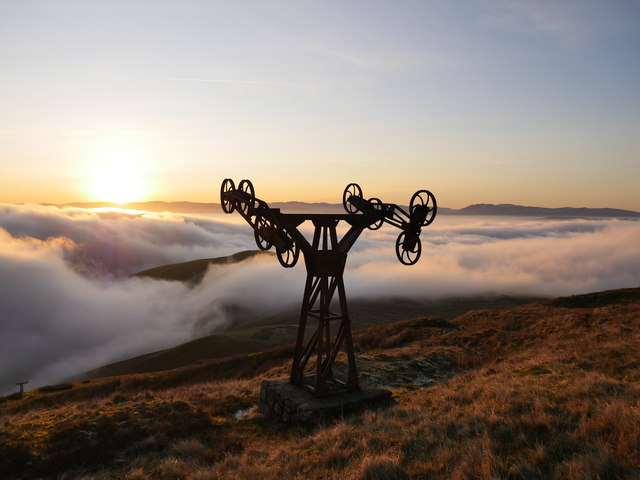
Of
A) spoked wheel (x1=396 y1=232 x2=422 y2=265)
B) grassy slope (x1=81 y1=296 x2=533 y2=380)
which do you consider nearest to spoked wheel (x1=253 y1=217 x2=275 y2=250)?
spoked wheel (x1=396 y1=232 x2=422 y2=265)

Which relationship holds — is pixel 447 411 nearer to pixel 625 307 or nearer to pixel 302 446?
pixel 302 446

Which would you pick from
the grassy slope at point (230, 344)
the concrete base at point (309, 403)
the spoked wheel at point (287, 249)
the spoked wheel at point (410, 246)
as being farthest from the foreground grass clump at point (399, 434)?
the grassy slope at point (230, 344)

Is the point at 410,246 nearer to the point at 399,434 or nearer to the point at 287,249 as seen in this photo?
the point at 287,249

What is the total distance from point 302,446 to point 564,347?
14.7 meters

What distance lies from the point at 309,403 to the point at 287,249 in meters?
4.42

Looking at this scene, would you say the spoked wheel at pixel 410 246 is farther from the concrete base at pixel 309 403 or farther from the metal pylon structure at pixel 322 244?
the concrete base at pixel 309 403

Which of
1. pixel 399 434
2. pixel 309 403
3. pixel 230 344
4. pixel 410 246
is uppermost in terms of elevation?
pixel 410 246

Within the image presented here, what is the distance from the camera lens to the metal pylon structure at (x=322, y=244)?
450 inches

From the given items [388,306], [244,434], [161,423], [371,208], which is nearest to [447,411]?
[244,434]

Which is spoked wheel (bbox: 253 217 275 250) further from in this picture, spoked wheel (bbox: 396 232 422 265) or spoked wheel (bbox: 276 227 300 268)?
spoked wheel (bbox: 396 232 422 265)

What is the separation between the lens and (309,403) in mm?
11016

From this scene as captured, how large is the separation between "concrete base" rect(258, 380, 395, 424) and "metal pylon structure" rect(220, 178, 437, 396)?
33cm

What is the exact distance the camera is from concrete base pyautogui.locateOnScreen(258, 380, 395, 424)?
420 inches

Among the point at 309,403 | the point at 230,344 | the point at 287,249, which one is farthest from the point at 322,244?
the point at 230,344
